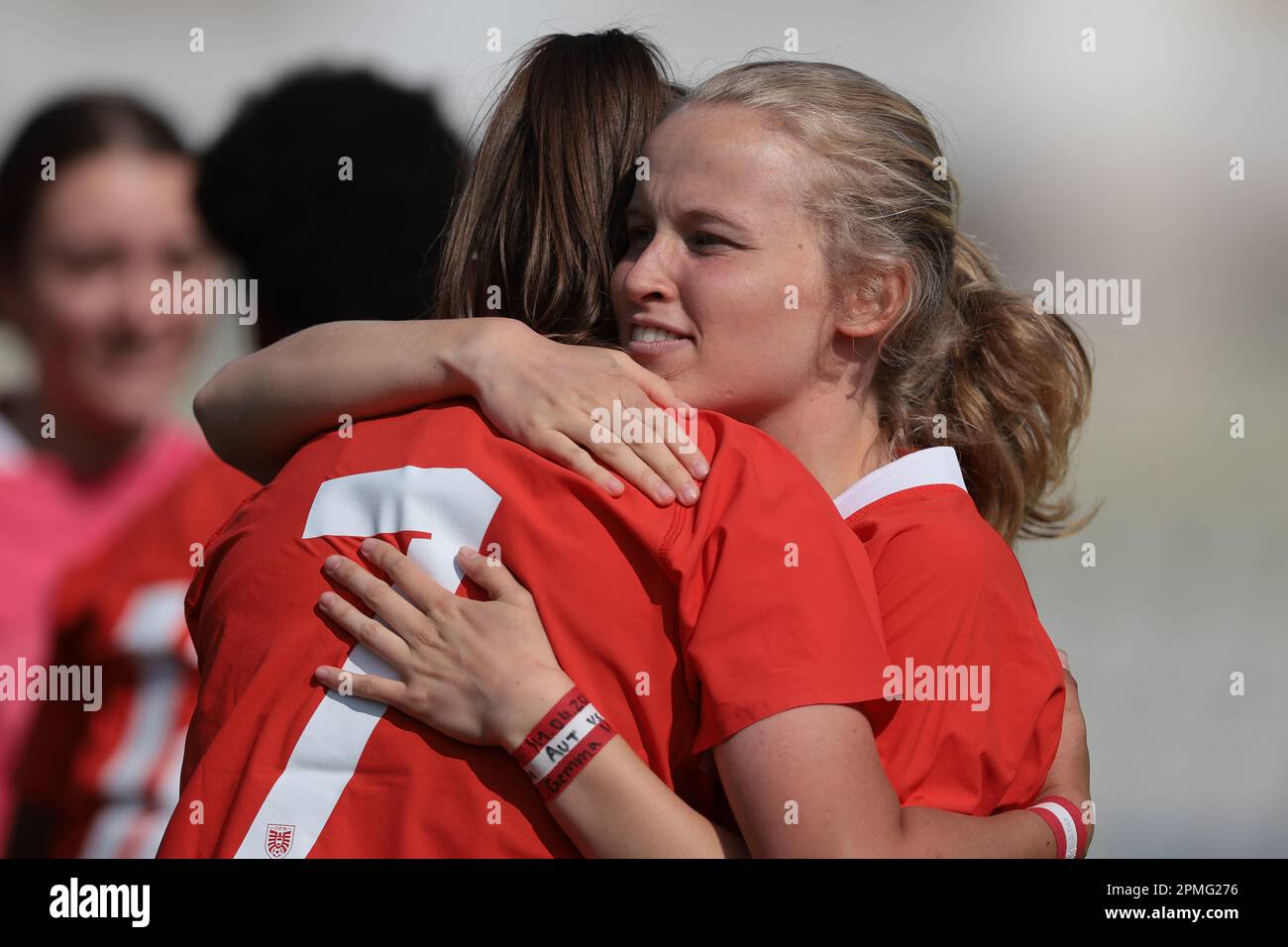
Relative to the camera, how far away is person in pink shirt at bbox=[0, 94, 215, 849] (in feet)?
9.28

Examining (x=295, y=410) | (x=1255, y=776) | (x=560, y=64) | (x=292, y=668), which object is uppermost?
(x=560, y=64)

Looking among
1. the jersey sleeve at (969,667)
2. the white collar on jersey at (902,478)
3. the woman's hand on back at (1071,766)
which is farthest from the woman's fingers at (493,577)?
the woman's hand on back at (1071,766)

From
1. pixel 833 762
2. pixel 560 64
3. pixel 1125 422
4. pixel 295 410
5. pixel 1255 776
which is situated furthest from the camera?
pixel 1125 422

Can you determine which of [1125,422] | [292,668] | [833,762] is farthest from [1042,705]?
[1125,422]

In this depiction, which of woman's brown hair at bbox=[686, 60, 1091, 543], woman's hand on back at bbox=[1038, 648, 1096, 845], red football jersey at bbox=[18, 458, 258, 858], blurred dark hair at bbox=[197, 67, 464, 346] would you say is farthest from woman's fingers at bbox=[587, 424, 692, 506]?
blurred dark hair at bbox=[197, 67, 464, 346]

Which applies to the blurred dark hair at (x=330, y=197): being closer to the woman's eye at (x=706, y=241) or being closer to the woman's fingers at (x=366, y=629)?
the woman's eye at (x=706, y=241)

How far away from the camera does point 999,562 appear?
5.65 ft

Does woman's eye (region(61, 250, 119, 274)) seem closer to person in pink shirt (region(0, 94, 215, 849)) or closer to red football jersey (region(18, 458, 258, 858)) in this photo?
person in pink shirt (region(0, 94, 215, 849))

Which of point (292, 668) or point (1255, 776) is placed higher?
point (292, 668)

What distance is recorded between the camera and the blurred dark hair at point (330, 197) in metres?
2.82

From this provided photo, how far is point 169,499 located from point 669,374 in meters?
1.51

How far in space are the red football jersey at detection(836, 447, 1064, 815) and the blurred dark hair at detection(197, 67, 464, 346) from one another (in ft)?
4.60

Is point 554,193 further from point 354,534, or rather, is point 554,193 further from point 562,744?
point 562,744

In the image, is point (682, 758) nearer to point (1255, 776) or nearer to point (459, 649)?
point (459, 649)
